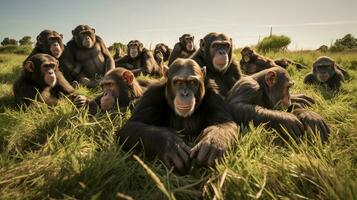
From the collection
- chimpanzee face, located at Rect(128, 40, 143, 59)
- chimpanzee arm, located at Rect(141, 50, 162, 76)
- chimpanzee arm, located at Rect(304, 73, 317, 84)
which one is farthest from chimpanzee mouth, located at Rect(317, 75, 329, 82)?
chimpanzee face, located at Rect(128, 40, 143, 59)

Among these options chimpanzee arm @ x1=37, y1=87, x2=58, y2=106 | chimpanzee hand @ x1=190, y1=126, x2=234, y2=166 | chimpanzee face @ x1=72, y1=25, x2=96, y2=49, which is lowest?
chimpanzee arm @ x1=37, y1=87, x2=58, y2=106

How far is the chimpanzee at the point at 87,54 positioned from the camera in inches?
387

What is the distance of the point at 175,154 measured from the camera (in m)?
3.42

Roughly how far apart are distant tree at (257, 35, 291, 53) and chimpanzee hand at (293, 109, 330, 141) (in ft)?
45.0

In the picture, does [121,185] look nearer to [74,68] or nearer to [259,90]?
[259,90]

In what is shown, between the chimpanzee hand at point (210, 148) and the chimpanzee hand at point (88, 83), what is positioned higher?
the chimpanzee hand at point (210, 148)

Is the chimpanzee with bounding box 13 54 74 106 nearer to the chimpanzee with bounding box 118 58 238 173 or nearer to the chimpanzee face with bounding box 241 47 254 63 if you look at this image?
the chimpanzee with bounding box 118 58 238 173

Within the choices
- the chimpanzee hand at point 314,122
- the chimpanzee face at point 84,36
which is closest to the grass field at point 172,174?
the chimpanzee hand at point 314,122

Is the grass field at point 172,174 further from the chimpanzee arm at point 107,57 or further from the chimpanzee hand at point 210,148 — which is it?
the chimpanzee arm at point 107,57

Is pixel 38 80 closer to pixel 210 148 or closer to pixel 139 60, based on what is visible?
pixel 210 148

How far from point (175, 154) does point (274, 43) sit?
641 inches

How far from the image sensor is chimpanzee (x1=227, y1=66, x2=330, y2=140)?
4520mm

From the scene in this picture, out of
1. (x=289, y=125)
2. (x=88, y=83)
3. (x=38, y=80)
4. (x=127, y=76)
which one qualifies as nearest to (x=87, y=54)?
(x=88, y=83)

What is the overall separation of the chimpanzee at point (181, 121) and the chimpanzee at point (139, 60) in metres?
7.47
